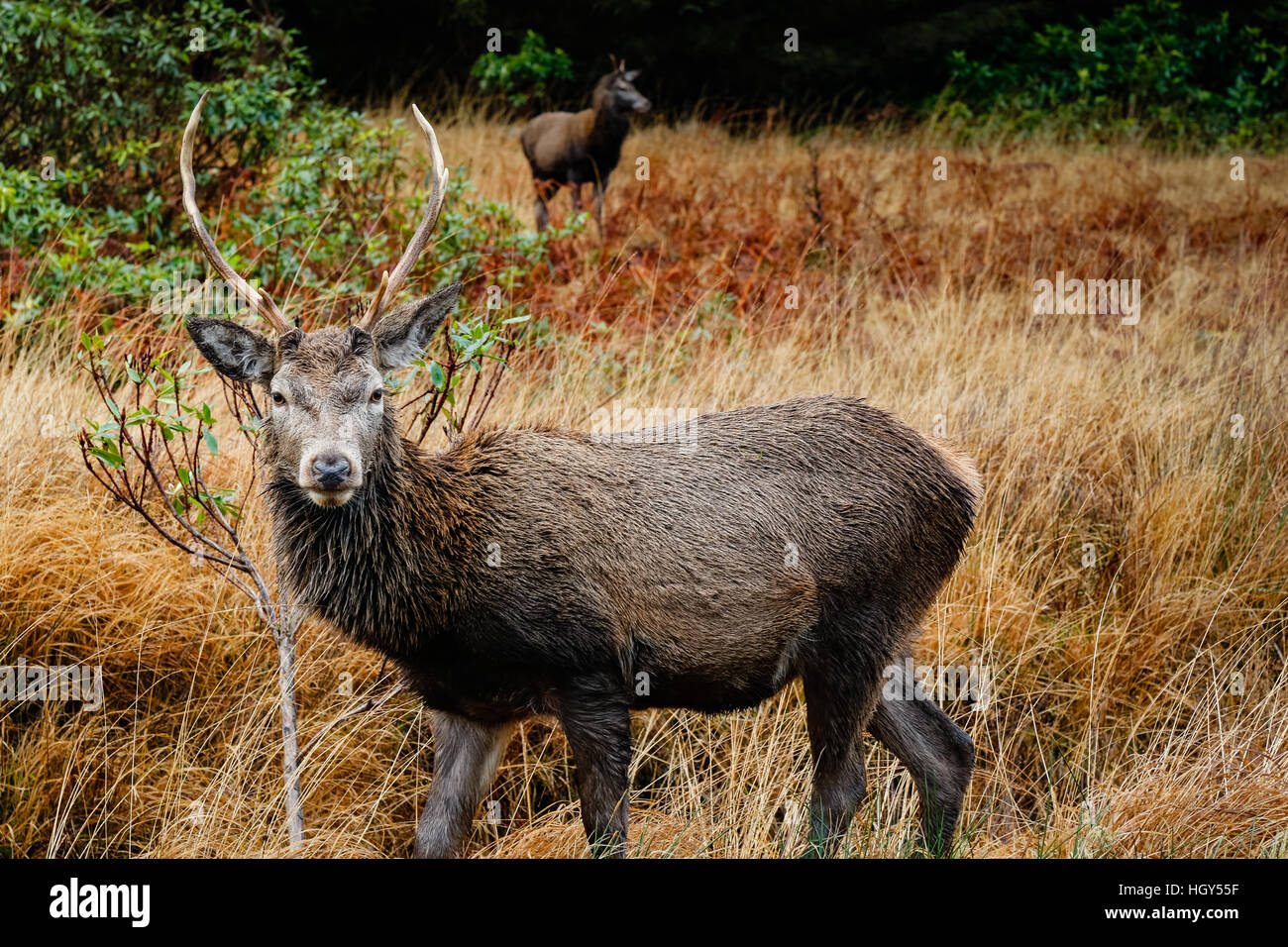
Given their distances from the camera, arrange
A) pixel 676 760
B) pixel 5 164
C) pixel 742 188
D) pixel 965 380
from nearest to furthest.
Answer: pixel 676 760 → pixel 965 380 → pixel 5 164 → pixel 742 188

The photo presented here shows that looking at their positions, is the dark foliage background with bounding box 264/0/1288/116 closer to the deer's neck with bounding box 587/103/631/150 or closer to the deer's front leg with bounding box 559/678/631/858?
the deer's neck with bounding box 587/103/631/150

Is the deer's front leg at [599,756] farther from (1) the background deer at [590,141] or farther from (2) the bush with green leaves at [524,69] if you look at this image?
(2) the bush with green leaves at [524,69]

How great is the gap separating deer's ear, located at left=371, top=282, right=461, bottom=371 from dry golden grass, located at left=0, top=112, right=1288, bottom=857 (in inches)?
51.5

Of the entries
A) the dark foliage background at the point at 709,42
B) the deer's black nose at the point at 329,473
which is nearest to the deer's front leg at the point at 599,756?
the deer's black nose at the point at 329,473

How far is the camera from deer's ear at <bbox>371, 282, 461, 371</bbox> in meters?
3.86

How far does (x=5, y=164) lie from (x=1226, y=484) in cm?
732

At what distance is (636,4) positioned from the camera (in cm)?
1797

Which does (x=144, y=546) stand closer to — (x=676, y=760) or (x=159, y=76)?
(x=676, y=760)

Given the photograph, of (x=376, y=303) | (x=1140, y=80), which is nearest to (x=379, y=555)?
(x=376, y=303)

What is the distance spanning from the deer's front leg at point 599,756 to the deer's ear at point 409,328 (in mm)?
1088

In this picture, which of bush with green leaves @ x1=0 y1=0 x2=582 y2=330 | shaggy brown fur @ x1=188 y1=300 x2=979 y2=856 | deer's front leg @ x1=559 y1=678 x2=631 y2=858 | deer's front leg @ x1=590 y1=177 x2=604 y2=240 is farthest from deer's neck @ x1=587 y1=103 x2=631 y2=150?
deer's front leg @ x1=559 y1=678 x2=631 y2=858

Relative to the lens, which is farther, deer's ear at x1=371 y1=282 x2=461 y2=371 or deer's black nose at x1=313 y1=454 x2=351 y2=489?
deer's ear at x1=371 y1=282 x2=461 y2=371

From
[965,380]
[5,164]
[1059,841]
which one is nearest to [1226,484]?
[965,380]

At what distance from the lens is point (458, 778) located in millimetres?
4094
